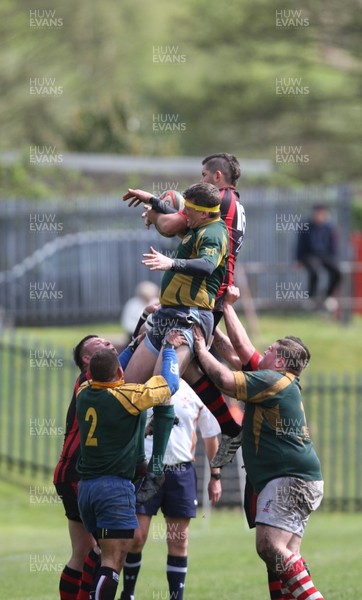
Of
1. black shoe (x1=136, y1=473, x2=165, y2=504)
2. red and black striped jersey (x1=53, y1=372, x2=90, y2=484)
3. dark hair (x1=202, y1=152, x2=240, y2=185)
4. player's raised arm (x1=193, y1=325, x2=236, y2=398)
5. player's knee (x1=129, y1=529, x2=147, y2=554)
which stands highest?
dark hair (x1=202, y1=152, x2=240, y2=185)

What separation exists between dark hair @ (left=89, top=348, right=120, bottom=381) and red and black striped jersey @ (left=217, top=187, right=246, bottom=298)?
127cm

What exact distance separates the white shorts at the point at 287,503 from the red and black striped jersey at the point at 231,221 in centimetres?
159

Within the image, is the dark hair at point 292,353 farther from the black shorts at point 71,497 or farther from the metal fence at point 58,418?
the metal fence at point 58,418

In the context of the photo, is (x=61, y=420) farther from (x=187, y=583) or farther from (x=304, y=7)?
(x=304, y=7)

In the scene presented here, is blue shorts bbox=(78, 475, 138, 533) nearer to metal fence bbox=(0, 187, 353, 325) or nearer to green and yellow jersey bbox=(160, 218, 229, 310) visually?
green and yellow jersey bbox=(160, 218, 229, 310)

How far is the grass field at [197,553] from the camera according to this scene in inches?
472

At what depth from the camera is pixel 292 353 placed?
9.21 meters

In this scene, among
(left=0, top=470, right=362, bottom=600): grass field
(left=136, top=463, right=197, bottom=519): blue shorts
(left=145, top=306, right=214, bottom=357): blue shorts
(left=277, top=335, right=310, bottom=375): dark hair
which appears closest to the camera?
(left=277, top=335, right=310, bottom=375): dark hair

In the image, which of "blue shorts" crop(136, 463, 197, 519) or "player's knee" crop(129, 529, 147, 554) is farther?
"blue shorts" crop(136, 463, 197, 519)

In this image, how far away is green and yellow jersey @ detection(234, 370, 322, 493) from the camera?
911 cm

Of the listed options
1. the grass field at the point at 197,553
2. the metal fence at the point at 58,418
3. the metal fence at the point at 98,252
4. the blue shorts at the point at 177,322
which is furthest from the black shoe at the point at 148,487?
the metal fence at the point at 98,252

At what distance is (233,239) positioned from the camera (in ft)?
32.7

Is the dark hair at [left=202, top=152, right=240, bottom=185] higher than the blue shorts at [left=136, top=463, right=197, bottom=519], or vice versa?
the dark hair at [left=202, top=152, right=240, bottom=185]

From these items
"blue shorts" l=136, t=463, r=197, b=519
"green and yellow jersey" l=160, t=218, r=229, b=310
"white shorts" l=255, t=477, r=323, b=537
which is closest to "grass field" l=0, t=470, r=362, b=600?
"blue shorts" l=136, t=463, r=197, b=519
